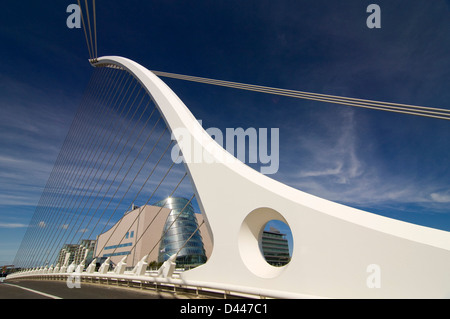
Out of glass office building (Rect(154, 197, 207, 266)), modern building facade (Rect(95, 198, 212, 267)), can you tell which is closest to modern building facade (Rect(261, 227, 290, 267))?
modern building facade (Rect(95, 198, 212, 267))

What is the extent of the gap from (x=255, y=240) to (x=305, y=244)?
1.73 metres

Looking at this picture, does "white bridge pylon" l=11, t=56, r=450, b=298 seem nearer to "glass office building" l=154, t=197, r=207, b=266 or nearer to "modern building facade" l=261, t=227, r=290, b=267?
"glass office building" l=154, t=197, r=207, b=266

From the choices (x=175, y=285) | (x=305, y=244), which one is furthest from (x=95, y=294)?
(x=305, y=244)

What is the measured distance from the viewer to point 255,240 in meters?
5.96

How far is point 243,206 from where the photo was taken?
5.80m

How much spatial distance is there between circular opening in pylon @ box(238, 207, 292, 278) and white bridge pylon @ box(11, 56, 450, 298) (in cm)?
2

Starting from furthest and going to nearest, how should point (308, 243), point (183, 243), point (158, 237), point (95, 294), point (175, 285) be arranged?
A: point (158, 237) → point (183, 243) → point (95, 294) → point (175, 285) → point (308, 243)

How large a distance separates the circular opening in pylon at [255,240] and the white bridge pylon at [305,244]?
24 millimetres

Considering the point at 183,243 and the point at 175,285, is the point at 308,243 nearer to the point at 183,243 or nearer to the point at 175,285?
the point at 175,285

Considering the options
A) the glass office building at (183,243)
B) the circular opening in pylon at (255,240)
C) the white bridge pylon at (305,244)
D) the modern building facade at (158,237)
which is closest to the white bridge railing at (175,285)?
the white bridge pylon at (305,244)

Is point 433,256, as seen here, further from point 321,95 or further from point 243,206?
point 321,95
